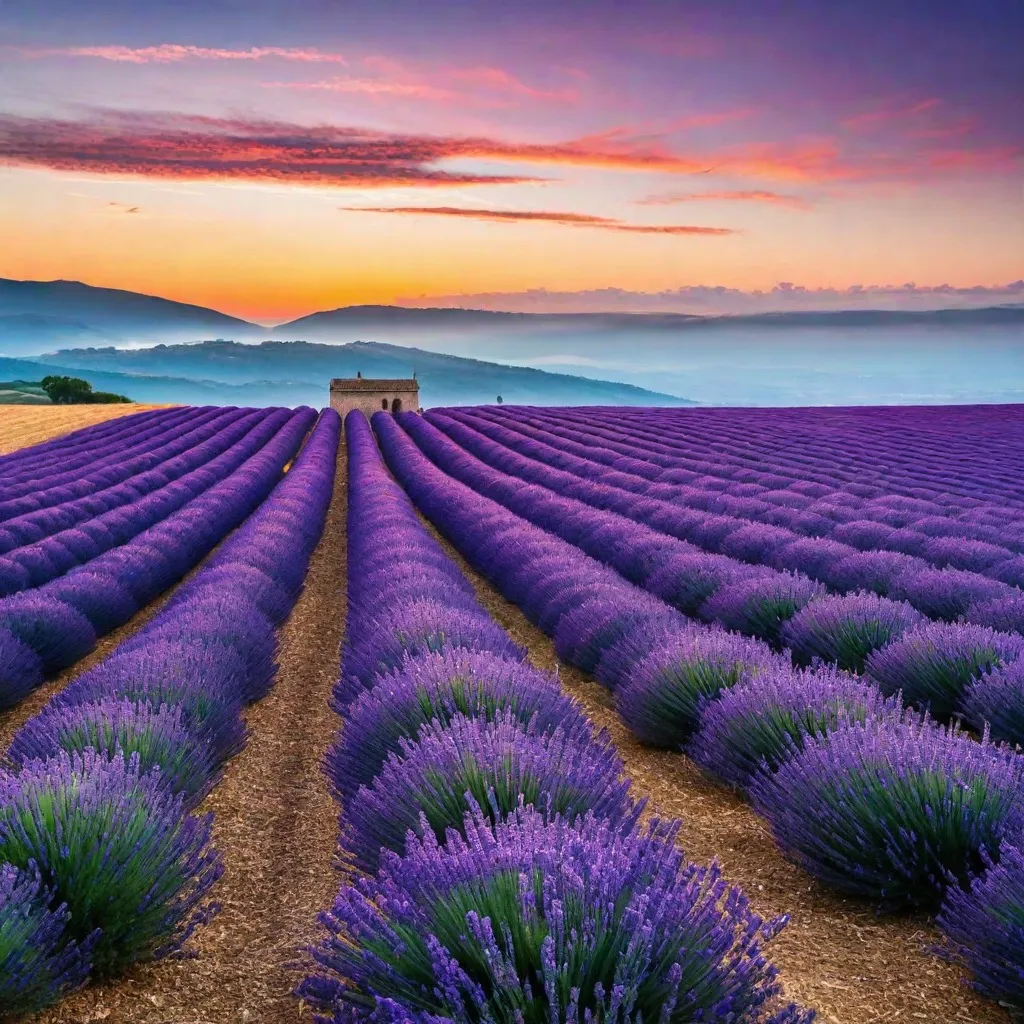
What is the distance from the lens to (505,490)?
45.5 ft

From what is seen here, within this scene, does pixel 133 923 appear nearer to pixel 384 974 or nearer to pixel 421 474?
pixel 384 974

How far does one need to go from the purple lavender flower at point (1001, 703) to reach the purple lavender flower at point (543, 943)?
2803mm

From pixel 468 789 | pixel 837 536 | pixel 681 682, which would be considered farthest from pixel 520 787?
pixel 837 536

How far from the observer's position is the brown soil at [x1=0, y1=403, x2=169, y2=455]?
26.7m

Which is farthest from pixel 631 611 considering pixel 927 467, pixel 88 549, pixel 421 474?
pixel 927 467

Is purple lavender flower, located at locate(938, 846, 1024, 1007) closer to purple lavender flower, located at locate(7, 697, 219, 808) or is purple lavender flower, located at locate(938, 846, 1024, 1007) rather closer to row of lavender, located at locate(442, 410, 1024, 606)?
purple lavender flower, located at locate(7, 697, 219, 808)

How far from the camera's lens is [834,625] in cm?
575

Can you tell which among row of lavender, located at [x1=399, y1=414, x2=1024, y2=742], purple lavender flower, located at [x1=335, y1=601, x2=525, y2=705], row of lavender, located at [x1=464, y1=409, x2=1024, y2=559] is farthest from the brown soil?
purple lavender flower, located at [x1=335, y1=601, x2=525, y2=705]

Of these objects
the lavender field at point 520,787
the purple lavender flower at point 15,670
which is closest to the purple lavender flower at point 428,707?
the lavender field at point 520,787

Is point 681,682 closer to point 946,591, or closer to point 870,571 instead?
point 946,591

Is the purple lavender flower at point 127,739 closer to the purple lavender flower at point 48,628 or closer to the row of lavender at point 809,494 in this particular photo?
the purple lavender flower at point 48,628

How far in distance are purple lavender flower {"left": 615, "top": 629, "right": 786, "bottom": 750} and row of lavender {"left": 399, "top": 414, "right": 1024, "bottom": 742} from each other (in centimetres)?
6

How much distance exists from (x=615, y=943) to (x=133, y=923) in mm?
1540

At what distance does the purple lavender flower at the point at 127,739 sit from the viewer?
346 cm
